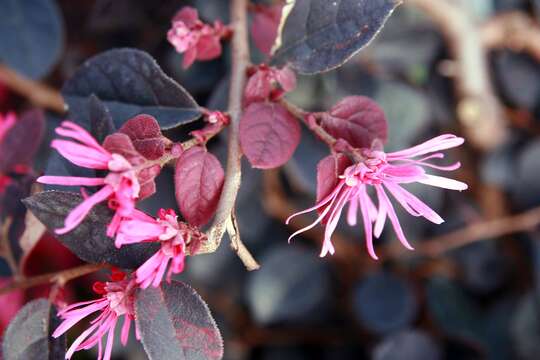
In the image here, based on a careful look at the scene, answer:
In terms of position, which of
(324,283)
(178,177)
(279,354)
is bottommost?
(279,354)

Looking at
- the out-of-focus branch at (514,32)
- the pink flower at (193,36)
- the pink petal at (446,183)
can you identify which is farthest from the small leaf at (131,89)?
the out-of-focus branch at (514,32)

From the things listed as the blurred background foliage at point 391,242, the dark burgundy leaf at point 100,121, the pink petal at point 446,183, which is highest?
the dark burgundy leaf at point 100,121

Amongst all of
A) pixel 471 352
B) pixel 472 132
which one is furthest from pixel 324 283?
pixel 472 132

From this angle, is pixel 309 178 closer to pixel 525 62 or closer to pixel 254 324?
pixel 254 324

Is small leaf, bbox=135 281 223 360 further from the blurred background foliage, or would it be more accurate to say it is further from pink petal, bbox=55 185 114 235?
the blurred background foliage

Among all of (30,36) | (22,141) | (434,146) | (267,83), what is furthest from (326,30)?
(30,36)

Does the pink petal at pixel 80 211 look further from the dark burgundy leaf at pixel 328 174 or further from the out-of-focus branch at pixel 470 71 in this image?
the out-of-focus branch at pixel 470 71

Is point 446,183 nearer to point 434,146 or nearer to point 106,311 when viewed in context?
point 434,146
